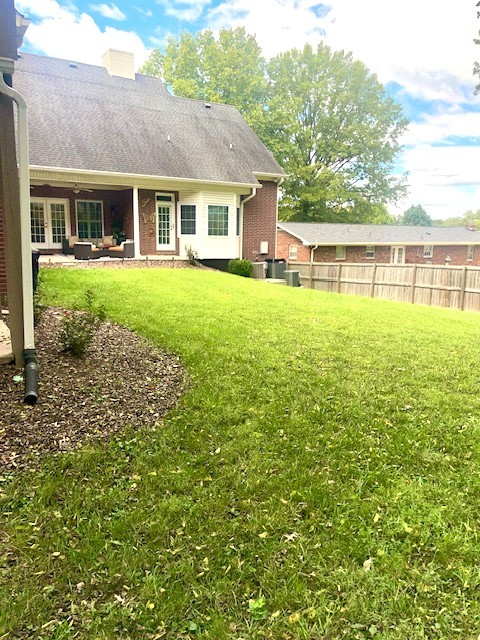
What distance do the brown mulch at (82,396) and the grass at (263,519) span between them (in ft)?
0.67

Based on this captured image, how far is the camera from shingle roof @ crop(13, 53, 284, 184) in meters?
15.5

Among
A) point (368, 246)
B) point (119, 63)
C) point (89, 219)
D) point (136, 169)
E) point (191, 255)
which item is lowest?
point (191, 255)

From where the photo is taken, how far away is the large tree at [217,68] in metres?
32.0

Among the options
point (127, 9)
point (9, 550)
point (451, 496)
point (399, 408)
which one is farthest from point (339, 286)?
point (9, 550)

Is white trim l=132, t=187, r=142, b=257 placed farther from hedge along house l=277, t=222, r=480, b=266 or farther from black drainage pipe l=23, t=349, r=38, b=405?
hedge along house l=277, t=222, r=480, b=266

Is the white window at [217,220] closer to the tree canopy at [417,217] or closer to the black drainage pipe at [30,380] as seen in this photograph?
the black drainage pipe at [30,380]

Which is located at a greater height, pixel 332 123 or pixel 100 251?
pixel 332 123

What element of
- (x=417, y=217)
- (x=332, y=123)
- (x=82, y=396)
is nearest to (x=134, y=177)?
(x=82, y=396)

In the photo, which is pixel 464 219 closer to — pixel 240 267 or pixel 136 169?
pixel 240 267

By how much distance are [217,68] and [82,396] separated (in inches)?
1309

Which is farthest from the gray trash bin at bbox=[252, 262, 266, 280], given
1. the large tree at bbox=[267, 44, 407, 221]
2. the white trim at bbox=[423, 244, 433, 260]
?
the large tree at bbox=[267, 44, 407, 221]

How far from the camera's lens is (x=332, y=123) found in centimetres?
3531

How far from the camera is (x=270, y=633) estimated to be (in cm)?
227

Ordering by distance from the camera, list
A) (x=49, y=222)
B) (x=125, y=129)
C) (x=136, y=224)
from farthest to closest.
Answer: (x=125, y=129)
(x=49, y=222)
(x=136, y=224)
